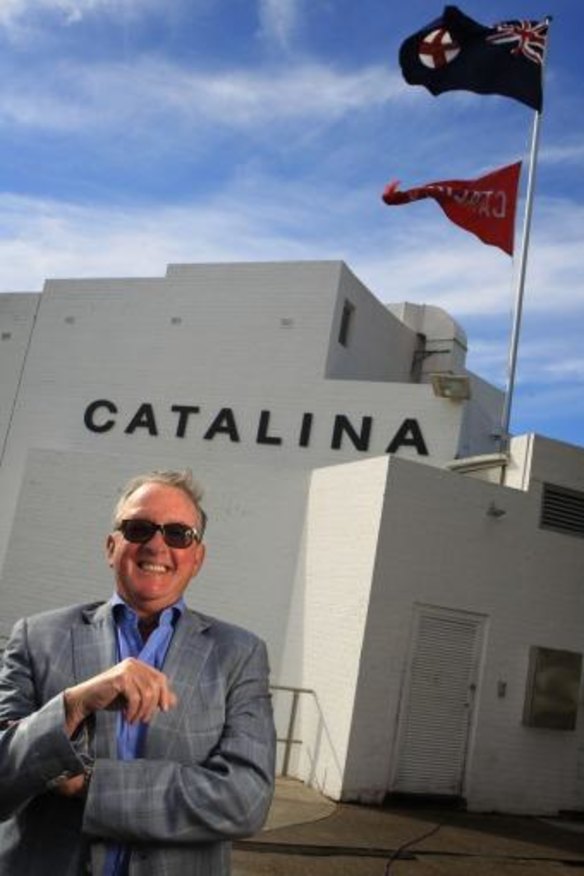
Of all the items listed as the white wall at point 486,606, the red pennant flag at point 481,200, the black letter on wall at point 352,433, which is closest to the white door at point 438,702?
the white wall at point 486,606

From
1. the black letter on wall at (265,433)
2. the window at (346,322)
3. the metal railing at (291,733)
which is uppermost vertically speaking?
the window at (346,322)

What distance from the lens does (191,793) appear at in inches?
67.5

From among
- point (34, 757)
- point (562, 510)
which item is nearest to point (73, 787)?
point (34, 757)

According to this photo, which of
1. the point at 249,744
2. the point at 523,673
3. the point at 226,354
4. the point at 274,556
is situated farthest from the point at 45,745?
the point at 226,354

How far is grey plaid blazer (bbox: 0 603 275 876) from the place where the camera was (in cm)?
165

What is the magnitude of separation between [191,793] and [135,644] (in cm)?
40

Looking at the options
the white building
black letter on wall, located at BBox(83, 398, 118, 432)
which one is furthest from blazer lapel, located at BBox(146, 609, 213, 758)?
black letter on wall, located at BBox(83, 398, 118, 432)

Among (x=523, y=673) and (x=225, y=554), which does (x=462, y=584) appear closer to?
(x=523, y=673)

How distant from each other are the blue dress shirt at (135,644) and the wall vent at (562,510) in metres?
8.84

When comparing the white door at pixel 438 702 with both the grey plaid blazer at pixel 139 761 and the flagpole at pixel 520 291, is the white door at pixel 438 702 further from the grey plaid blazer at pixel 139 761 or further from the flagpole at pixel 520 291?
the grey plaid blazer at pixel 139 761

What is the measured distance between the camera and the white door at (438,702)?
9.00 meters

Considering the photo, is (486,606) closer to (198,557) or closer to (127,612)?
(198,557)

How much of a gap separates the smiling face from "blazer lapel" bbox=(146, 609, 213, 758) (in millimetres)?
85

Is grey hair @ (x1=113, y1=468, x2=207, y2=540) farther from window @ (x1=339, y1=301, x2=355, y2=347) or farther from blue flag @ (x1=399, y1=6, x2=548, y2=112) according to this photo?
window @ (x1=339, y1=301, x2=355, y2=347)
